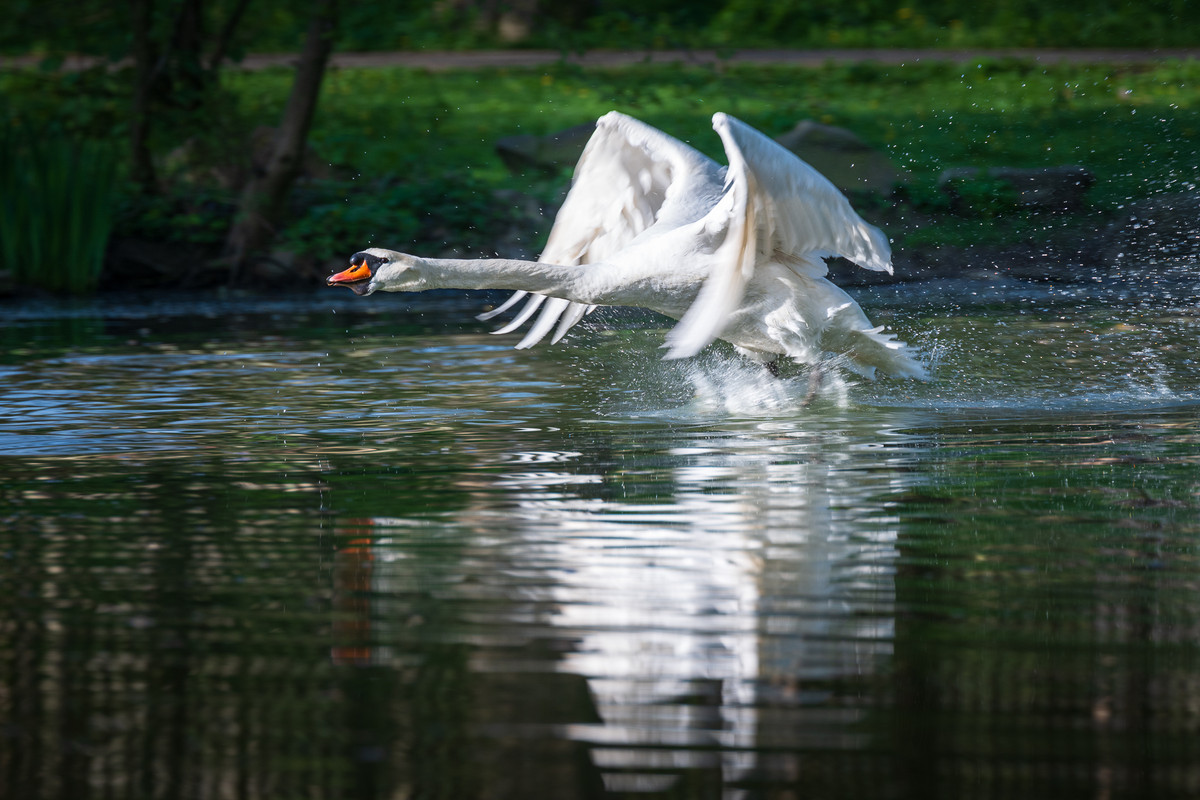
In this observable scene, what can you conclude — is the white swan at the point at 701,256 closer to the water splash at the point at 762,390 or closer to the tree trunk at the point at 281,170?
the water splash at the point at 762,390

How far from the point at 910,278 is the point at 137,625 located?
11.9 metres

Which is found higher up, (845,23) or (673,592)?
(845,23)

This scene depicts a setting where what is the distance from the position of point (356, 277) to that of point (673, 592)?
358cm

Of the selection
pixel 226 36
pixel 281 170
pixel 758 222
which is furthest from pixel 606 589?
pixel 226 36

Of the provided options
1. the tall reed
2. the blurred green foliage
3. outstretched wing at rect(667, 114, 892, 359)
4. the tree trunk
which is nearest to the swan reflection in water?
outstretched wing at rect(667, 114, 892, 359)

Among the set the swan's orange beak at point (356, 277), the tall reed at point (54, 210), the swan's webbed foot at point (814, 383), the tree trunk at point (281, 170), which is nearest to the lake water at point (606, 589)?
the swan's webbed foot at point (814, 383)

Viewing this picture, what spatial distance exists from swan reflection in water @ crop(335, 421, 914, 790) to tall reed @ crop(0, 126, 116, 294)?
10.0 m

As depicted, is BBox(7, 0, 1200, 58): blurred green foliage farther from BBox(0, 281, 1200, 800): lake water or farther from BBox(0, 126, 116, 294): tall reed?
BBox(0, 281, 1200, 800): lake water

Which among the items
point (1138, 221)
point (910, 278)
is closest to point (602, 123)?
point (910, 278)

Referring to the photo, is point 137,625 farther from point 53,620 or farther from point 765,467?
point 765,467

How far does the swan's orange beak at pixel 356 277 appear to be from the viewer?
25.0ft

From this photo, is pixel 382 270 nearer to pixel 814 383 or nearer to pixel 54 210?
pixel 814 383

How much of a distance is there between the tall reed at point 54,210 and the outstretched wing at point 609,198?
302 inches

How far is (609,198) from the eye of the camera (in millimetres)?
9234
